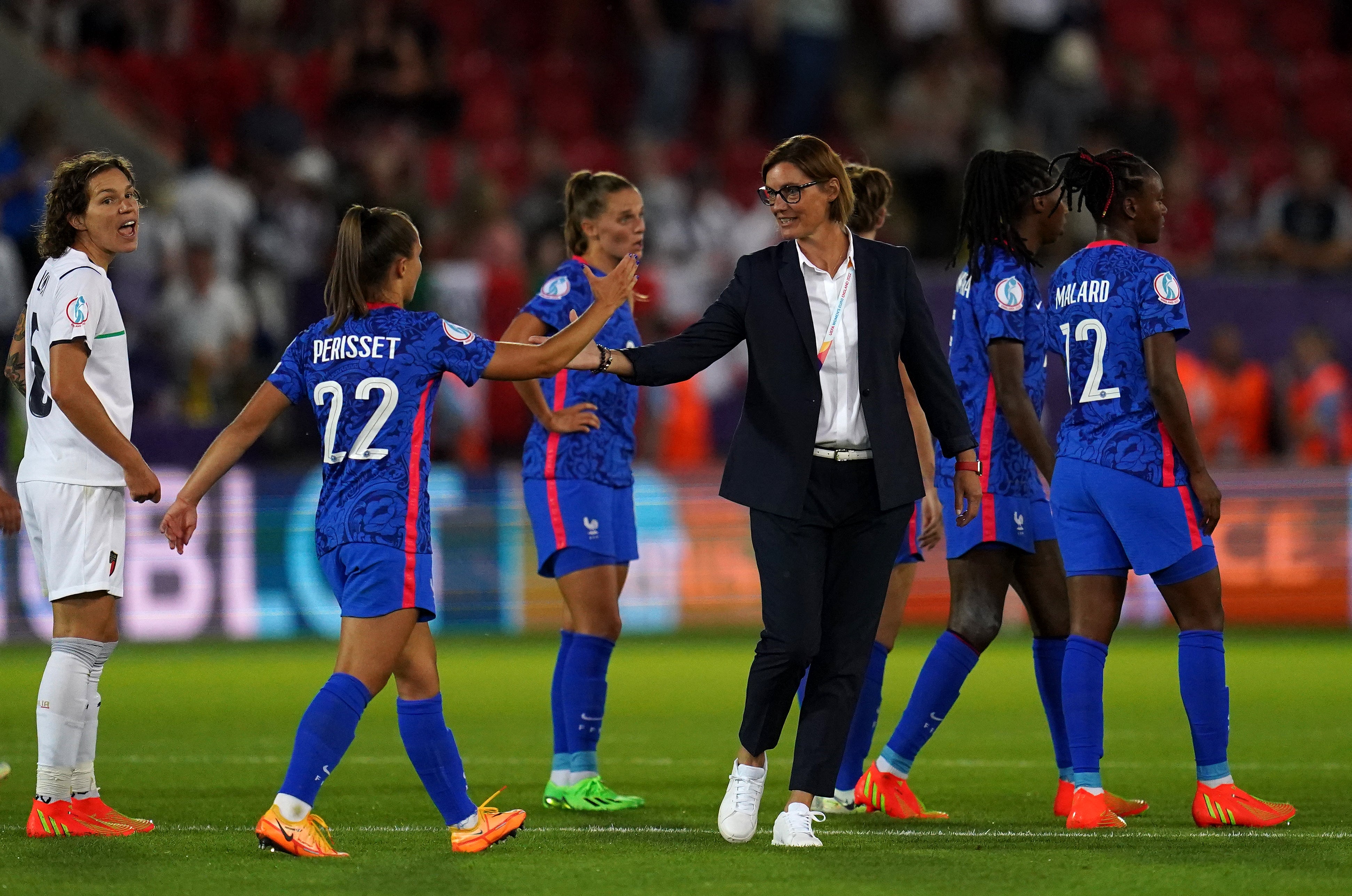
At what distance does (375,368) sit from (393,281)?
319mm

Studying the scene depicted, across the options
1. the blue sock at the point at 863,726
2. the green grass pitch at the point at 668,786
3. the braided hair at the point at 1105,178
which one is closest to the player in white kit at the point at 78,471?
the green grass pitch at the point at 668,786

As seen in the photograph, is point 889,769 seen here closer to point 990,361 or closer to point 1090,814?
point 1090,814

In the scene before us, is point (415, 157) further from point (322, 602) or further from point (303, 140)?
point (322, 602)

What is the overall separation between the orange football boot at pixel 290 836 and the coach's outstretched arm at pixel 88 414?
4.11ft

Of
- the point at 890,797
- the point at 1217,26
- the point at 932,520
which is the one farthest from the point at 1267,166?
the point at 890,797

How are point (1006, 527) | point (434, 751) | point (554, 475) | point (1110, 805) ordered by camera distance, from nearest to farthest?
→ point (434, 751), point (1110, 805), point (1006, 527), point (554, 475)

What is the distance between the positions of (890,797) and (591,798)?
3.73 feet

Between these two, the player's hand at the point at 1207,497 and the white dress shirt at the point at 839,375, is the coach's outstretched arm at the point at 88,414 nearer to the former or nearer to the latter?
the white dress shirt at the point at 839,375

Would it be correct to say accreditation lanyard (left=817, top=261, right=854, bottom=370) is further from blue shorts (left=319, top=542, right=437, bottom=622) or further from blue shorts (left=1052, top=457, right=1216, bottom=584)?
blue shorts (left=319, top=542, right=437, bottom=622)

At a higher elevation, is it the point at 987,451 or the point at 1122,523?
the point at 987,451

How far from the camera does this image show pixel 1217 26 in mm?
20844

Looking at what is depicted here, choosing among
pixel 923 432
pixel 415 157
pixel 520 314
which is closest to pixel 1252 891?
pixel 923 432

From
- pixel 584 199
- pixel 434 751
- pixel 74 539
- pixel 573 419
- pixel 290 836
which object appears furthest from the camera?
pixel 584 199

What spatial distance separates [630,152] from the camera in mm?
18375
